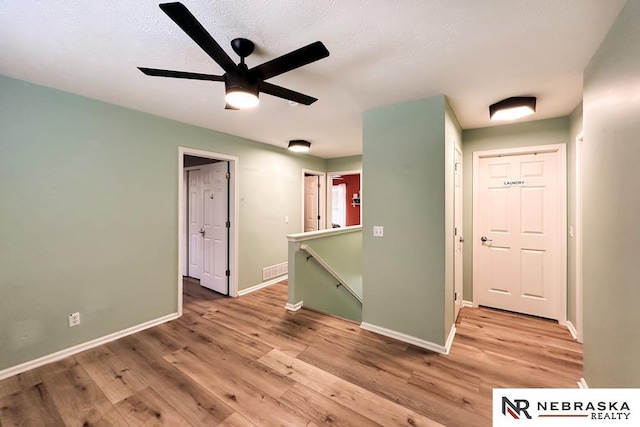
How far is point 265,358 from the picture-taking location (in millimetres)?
2254

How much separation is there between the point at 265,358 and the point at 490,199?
3.35 metres

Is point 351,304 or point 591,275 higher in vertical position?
point 591,275

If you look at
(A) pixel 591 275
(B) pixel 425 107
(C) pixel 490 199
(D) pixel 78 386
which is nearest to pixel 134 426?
(D) pixel 78 386

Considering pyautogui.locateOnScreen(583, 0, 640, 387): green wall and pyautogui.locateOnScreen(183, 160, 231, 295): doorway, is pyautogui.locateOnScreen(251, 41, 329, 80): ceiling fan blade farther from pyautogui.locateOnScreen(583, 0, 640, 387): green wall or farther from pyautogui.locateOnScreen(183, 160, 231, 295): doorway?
pyautogui.locateOnScreen(183, 160, 231, 295): doorway

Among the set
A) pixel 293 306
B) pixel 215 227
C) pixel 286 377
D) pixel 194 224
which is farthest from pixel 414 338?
pixel 194 224

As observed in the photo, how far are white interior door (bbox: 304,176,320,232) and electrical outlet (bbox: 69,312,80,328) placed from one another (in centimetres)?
403

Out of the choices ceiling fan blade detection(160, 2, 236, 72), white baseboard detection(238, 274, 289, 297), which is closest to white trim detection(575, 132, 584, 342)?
ceiling fan blade detection(160, 2, 236, 72)

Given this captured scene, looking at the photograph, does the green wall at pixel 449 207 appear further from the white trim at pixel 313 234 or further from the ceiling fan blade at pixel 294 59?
the white trim at pixel 313 234

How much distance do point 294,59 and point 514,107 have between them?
2279 mm

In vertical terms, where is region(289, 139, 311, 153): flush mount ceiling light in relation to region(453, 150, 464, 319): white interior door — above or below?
above

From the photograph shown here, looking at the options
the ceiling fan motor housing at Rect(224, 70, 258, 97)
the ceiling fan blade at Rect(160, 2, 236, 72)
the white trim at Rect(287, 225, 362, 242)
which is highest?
the ceiling fan blade at Rect(160, 2, 236, 72)

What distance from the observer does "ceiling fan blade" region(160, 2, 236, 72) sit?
1010 millimetres

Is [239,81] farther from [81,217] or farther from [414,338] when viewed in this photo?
[414,338]

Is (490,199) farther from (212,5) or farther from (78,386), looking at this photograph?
(78,386)
